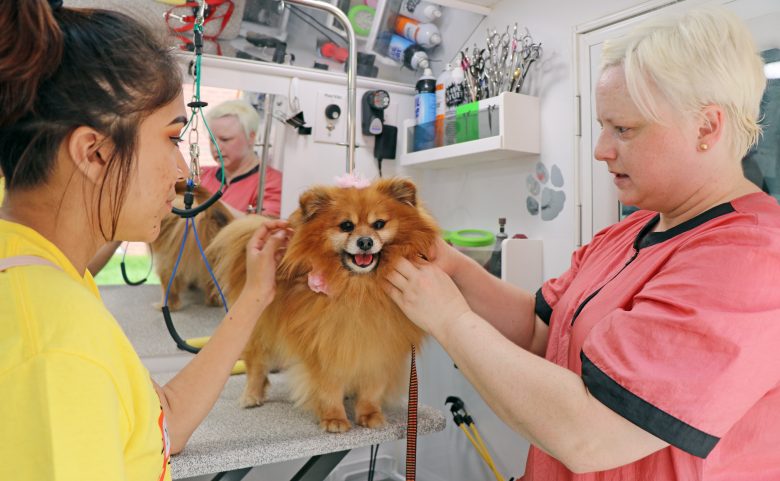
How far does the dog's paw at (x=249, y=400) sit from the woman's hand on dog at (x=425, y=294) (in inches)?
24.6

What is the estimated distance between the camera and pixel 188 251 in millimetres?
2262

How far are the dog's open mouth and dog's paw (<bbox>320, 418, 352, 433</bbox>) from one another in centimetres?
39

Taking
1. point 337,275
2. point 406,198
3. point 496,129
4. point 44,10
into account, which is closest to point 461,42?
point 496,129

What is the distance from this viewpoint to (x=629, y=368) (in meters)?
0.85

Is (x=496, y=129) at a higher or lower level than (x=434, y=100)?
lower

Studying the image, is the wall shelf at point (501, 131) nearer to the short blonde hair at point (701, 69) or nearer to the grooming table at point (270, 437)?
the grooming table at point (270, 437)

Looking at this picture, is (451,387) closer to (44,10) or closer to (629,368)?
(629,368)

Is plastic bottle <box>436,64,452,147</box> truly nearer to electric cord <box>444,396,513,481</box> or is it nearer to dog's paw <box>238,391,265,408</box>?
electric cord <box>444,396,513,481</box>

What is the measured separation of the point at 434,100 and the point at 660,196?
1.73m

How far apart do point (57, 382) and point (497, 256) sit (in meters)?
2.03

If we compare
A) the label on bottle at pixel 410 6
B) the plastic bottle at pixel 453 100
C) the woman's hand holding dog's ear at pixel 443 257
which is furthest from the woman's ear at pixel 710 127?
the label on bottle at pixel 410 6

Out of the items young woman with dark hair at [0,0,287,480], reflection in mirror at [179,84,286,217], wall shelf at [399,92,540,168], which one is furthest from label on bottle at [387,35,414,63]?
young woman with dark hair at [0,0,287,480]

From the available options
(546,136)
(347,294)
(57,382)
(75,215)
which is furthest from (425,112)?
(57,382)

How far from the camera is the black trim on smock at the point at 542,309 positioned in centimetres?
135
